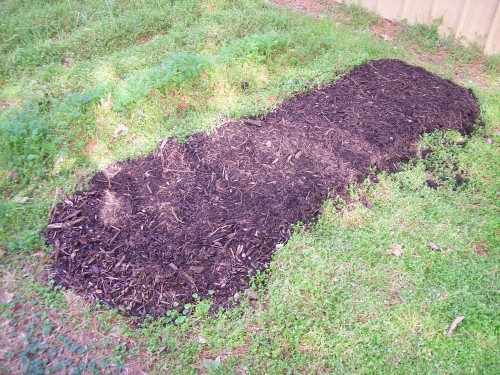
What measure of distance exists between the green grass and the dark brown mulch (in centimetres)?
17

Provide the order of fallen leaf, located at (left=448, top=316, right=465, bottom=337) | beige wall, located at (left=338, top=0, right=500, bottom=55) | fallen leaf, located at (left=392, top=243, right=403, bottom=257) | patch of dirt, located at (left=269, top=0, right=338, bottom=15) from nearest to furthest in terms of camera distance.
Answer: fallen leaf, located at (left=448, top=316, right=465, bottom=337)
fallen leaf, located at (left=392, top=243, right=403, bottom=257)
beige wall, located at (left=338, top=0, right=500, bottom=55)
patch of dirt, located at (left=269, top=0, right=338, bottom=15)

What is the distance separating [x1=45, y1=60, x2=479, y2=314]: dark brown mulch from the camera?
331 cm

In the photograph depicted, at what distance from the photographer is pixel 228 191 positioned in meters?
3.90

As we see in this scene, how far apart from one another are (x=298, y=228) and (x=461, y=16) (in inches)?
170

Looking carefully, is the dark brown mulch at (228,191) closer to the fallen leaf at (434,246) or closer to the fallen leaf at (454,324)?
the fallen leaf at (434,246)

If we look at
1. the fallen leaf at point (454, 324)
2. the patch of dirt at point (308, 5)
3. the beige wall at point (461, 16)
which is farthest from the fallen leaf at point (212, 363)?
the patch of dirt at point (308, 5)

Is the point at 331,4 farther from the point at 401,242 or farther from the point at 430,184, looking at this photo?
the point at 401,242

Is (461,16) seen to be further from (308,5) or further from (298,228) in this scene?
(298,228)

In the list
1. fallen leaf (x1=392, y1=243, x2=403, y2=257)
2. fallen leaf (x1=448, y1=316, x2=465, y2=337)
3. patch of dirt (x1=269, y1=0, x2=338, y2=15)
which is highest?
patch of dirt (x1=269, y1=0, x2=338, y2=15)

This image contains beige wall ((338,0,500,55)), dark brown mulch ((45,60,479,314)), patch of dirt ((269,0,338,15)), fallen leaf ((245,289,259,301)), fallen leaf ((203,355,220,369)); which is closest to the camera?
fallen leaf ((203,355,220,369))

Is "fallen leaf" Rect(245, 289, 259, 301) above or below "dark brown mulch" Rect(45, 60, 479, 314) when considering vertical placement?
below

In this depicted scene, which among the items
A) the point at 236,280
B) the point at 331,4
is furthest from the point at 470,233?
the point at 331,4

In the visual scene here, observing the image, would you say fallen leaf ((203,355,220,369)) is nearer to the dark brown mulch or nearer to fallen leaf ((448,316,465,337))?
the dark brown mulch

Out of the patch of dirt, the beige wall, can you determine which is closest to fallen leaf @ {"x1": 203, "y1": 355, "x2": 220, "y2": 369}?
the beige wall
